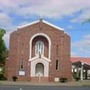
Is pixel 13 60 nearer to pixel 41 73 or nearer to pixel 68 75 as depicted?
pixel 41 73

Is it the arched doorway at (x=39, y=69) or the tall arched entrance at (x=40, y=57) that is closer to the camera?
the tall arched entrance at (x=40, y=57)

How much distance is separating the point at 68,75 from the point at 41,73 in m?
5.00

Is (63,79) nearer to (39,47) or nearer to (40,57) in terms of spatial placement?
(40,57)

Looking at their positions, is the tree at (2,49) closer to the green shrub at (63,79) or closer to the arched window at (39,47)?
the arched window at (39,47)

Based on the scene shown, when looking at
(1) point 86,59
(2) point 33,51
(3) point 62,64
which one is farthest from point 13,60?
(1) point 86,59

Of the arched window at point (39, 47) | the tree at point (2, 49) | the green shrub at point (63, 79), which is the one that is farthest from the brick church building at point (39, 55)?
the tree at point (2, 49)

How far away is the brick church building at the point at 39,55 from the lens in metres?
72.4

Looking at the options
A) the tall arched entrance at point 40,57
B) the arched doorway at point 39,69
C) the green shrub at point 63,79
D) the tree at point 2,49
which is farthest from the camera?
the tree at point 2,49

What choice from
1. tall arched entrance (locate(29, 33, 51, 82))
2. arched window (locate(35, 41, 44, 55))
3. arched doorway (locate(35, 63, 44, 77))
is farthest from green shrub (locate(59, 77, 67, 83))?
arched window (locate(35, 41, 44, 55))

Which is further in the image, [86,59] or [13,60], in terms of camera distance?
[86,59]

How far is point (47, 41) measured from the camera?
242 feet

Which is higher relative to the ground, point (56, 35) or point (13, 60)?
point (56, 35)

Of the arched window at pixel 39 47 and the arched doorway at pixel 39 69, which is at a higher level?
the arched window at pixel 39 47

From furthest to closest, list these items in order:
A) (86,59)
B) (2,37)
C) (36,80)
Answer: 1. (86,59)
2. (2,37)
3. (36,80)
